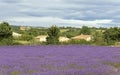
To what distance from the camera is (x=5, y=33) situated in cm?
4769

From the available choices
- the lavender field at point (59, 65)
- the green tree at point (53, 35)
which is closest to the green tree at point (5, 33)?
the green tree at point (53, 35)

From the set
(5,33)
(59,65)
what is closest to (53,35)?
(5,33)

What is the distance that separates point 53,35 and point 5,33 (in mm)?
6549

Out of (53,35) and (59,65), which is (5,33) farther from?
(59,65)

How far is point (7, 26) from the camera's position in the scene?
48875 millimetres

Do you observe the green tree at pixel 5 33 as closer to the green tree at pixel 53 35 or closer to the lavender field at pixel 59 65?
the green tree at pixel 53 35

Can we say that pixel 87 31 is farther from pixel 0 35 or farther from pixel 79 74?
pixel 79 74

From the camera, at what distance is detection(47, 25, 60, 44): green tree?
4738 centimetres

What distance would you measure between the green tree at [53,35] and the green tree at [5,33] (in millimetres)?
5199

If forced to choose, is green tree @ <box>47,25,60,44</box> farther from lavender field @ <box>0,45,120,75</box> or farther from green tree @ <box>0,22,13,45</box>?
lavender field @ <box>0,45,120,75</box>

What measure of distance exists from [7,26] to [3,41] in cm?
258

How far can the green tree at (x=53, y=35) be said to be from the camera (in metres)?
47.4

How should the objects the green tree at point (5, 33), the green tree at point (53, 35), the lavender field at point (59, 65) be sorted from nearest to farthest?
the lavender field at point (59, 65) → the green tree at point (5, 33) → the green tree at point (53, 35)

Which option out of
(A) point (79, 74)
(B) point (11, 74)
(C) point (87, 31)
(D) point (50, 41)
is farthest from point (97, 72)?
(C) point (87, 31)
